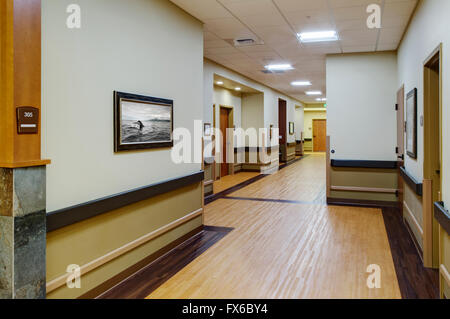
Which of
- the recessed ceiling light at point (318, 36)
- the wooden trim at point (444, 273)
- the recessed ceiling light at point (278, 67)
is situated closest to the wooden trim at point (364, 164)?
the recessed ceiling light at point (318, 36)

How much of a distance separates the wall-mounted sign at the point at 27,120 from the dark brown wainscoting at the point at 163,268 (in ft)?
4.70

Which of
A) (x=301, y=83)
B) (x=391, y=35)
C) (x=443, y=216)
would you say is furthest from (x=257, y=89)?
(x=443, y=216)

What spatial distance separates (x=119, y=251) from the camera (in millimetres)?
3014

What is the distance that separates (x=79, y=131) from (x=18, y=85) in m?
0.64

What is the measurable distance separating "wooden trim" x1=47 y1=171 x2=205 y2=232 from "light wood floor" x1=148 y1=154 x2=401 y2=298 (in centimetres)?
78

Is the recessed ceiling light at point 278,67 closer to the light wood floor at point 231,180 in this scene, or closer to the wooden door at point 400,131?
the wooden door at point 400,131

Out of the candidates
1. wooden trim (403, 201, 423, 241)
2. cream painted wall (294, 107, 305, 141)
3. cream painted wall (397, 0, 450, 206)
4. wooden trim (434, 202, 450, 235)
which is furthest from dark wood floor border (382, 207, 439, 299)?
cream painted wall (294, 107, 305, 141)

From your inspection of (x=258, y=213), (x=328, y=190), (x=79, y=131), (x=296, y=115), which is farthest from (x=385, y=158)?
(x=296, y=115)

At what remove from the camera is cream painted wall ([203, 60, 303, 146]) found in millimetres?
7188

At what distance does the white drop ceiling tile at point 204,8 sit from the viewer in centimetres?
390

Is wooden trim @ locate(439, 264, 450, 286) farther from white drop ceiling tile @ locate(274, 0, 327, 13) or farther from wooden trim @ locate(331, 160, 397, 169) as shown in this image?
wooden trim @ locate(331, 160, 397, 169)

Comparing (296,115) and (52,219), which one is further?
(296,115)

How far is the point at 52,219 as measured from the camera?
90.7 inches
